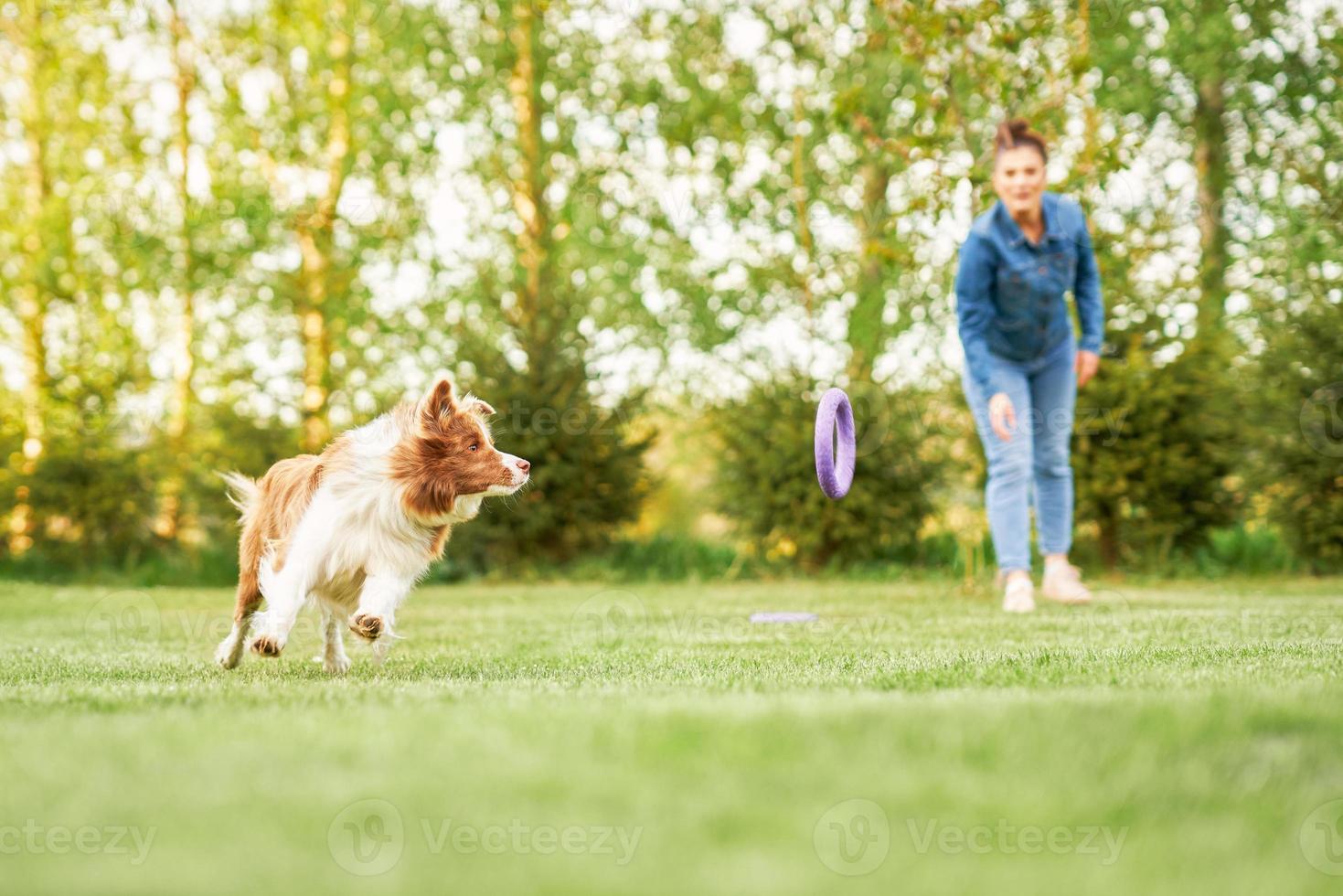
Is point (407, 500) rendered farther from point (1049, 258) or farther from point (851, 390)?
point (851, 390)

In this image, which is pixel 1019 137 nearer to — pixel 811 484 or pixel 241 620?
pixel 241 620

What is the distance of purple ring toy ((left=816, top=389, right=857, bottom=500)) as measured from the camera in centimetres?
599

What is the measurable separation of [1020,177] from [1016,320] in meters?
0.74

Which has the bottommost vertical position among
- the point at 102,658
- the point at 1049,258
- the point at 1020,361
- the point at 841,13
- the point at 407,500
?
the point at 102,658

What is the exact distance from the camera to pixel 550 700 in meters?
2.99

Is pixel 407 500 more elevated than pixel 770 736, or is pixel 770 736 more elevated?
pixel 407 500

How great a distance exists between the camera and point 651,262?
15250mm

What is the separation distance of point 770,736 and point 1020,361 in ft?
15.6

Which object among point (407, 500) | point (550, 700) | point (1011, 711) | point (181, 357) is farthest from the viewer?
point (181, 357)

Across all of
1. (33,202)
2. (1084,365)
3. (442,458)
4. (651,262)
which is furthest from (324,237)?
(442,458)

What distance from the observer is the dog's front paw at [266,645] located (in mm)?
3969

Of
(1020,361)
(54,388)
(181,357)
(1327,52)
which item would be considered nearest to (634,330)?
(181,357)

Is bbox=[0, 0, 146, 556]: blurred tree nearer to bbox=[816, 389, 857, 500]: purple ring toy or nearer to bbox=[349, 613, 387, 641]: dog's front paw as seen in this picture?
bbox=[816, 389, 857, 500]: purple ring toy

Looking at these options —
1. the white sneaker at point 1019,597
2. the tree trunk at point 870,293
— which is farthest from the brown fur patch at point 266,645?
the tree trunk at point 870,293
